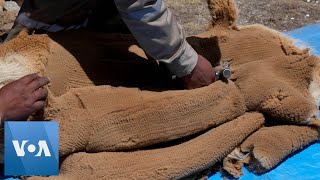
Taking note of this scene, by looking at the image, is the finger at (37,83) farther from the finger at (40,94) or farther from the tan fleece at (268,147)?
the tan fleece at (268,147)

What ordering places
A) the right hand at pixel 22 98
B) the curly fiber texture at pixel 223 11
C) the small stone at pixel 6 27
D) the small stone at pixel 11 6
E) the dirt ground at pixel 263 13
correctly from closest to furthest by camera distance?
1. the right hand at pixel 22 98
2. the curly fiber texture at pixel 223 11
3. the small stone at pixel 6 27
4. the dirt ground at pixel 263 13
5. the small stone at pixel 11 6

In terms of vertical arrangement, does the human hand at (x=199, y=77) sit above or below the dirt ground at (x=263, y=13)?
above

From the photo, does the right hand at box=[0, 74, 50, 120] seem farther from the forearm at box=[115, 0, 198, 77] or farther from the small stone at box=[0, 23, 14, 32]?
the small stone at box=[0, 23, 14, 32]

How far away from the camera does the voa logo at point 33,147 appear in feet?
5.46

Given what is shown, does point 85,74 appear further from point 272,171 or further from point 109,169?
point 272,171

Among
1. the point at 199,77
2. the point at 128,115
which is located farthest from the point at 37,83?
the point at 199,77

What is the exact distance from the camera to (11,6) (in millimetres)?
3785

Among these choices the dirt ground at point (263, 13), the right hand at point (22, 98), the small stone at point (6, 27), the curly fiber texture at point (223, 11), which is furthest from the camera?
the dirt ground at point (263, 13)

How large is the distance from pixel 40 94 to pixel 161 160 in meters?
0.44

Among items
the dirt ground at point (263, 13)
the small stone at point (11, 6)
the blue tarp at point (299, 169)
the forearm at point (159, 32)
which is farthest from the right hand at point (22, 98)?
the small stone at point (11, 6)

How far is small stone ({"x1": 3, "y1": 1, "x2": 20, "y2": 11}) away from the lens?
3744mm

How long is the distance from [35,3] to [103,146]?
626 mm

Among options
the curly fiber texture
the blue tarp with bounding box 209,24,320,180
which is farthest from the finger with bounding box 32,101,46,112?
the curly fiber texture

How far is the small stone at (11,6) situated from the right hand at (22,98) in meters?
2.21
